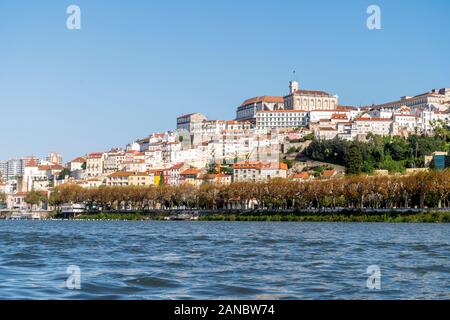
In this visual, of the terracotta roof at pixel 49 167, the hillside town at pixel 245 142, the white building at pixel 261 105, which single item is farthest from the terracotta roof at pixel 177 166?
the terracotta roof at pixel 49 167

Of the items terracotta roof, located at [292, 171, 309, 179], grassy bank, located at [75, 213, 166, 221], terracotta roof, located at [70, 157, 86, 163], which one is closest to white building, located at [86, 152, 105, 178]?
terracotta roof, located at [70, 157, 86, 163]

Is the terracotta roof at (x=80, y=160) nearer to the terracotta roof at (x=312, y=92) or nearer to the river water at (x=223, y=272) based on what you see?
Result: the terracotta roof at (x=312, y=92)

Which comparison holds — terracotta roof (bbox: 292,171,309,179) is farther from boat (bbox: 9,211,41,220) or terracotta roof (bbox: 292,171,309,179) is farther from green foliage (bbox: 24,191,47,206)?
green foliage (bbox: 24,191,47,206)

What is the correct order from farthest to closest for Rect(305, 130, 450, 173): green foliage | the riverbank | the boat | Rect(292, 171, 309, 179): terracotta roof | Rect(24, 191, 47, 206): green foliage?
Rect(24, 191, 47, 206): green foliage → Rect(305, 130, 450, 173): green foliage → Rect(292, 171, 309, 179): terracotta roof → the boat → the riverbank

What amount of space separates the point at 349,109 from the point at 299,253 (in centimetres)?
15269

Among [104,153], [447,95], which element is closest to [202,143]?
[104,153]

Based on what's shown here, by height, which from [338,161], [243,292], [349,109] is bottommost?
[243,292]

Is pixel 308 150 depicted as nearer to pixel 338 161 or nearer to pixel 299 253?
pixel 338 161

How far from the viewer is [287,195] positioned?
282 feet

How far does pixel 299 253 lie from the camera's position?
28984 mm

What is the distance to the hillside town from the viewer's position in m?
141

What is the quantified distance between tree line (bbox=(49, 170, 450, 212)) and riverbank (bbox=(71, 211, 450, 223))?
128 inches

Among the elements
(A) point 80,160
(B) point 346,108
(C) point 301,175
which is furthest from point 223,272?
(A) point 80,160
